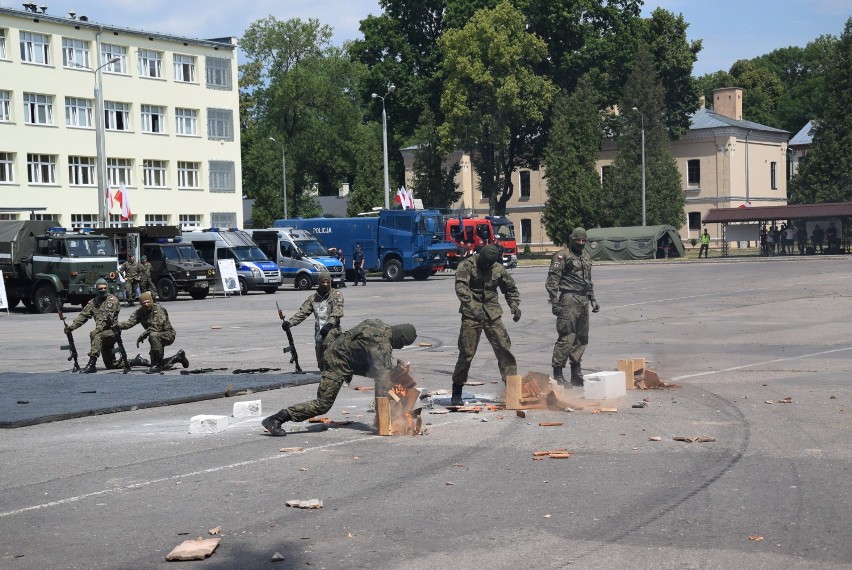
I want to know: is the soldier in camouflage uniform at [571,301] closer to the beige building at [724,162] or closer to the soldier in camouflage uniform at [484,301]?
the soldier in camouflage uniform at [484,301]

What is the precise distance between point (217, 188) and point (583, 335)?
188ft

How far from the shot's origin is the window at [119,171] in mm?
62125

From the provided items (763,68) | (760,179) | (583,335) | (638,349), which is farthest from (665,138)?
(583,335)

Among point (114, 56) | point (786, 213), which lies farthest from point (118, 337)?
point (786, 213)

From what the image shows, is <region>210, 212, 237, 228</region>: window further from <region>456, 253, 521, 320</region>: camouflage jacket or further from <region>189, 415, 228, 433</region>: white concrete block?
<region>189, 415, 228, 433</region>: white concrete block

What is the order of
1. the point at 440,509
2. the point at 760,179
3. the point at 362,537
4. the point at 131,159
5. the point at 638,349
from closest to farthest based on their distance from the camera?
the point at 362,537, the point at 440,509, the point at 638,349, the point at 131,159, the point at 760,179

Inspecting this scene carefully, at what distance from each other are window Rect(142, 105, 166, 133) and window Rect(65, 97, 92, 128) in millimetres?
3480

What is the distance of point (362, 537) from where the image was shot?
23.4ft

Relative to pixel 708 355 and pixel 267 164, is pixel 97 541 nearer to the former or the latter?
pixel 708 355

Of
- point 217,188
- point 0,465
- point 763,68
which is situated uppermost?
point 763,68

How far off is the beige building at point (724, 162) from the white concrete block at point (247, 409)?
71.1 m

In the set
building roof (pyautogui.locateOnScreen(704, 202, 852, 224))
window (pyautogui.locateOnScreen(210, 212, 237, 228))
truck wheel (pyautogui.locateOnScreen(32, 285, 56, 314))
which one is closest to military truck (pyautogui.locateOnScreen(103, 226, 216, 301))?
truck wheel (pyautogui.locateOnScreen(32, 285, 56, 314))

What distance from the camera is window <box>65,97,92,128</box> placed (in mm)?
60719

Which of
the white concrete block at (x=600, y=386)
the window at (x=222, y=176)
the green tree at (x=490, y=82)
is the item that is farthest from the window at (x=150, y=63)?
the white concrete block at (x=600, y=386)
